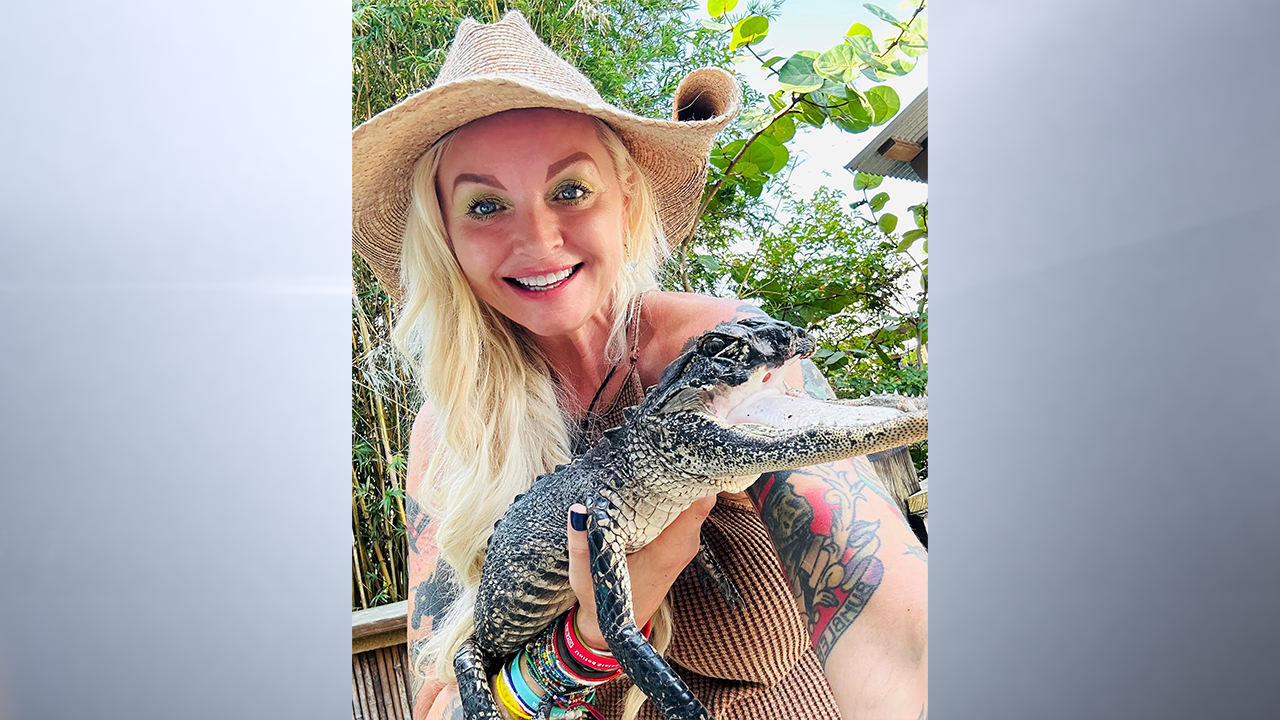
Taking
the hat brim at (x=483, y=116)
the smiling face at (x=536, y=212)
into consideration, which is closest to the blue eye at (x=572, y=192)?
the smiling face at (x=536, y=212)

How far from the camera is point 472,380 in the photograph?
5.07 ft

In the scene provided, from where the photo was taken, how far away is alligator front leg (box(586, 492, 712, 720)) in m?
1.27

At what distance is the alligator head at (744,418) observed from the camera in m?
1.33

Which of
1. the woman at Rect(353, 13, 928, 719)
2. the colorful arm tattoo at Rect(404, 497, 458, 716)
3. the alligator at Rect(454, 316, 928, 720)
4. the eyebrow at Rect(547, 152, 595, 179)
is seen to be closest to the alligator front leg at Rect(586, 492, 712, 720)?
the alligator at Rect(454, 316, 928, 720)

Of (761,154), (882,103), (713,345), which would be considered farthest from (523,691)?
(882,103)

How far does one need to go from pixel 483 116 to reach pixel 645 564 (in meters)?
0.76

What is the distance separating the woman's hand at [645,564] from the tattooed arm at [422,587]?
252 mm
